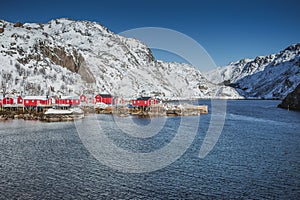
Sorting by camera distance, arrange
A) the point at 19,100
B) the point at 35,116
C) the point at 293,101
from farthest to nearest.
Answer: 1. the point at 293,101
2. the point at 19,100
3. the point at 35,116

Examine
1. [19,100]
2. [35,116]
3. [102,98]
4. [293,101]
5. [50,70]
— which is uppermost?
[50,70]

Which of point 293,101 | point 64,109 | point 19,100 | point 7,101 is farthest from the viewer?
point 293,101

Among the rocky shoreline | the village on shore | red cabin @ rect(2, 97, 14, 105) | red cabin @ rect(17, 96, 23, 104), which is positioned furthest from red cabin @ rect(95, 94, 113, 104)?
the rocky shoreline

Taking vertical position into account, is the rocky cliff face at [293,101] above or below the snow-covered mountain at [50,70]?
below

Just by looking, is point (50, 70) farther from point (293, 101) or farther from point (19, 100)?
point (293, 101)

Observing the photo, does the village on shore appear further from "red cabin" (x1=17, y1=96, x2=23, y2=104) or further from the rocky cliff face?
the rocky cliff face

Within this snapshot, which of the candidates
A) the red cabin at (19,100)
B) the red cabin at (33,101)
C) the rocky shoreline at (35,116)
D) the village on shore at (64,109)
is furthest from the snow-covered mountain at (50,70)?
the rocky shoreline at (35,116)

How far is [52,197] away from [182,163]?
13735 mm

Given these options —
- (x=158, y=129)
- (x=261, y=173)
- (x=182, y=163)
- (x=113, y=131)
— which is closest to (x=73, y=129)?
(x=113, y=131)

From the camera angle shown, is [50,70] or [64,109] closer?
[64,109]

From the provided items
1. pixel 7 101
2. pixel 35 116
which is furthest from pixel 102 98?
pixel 35 116

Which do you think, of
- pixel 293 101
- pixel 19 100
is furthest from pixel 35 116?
pixel 293 101

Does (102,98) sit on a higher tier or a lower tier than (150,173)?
higher

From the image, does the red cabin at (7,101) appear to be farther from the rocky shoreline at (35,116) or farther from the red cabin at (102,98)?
the red cabin at (102,98)
